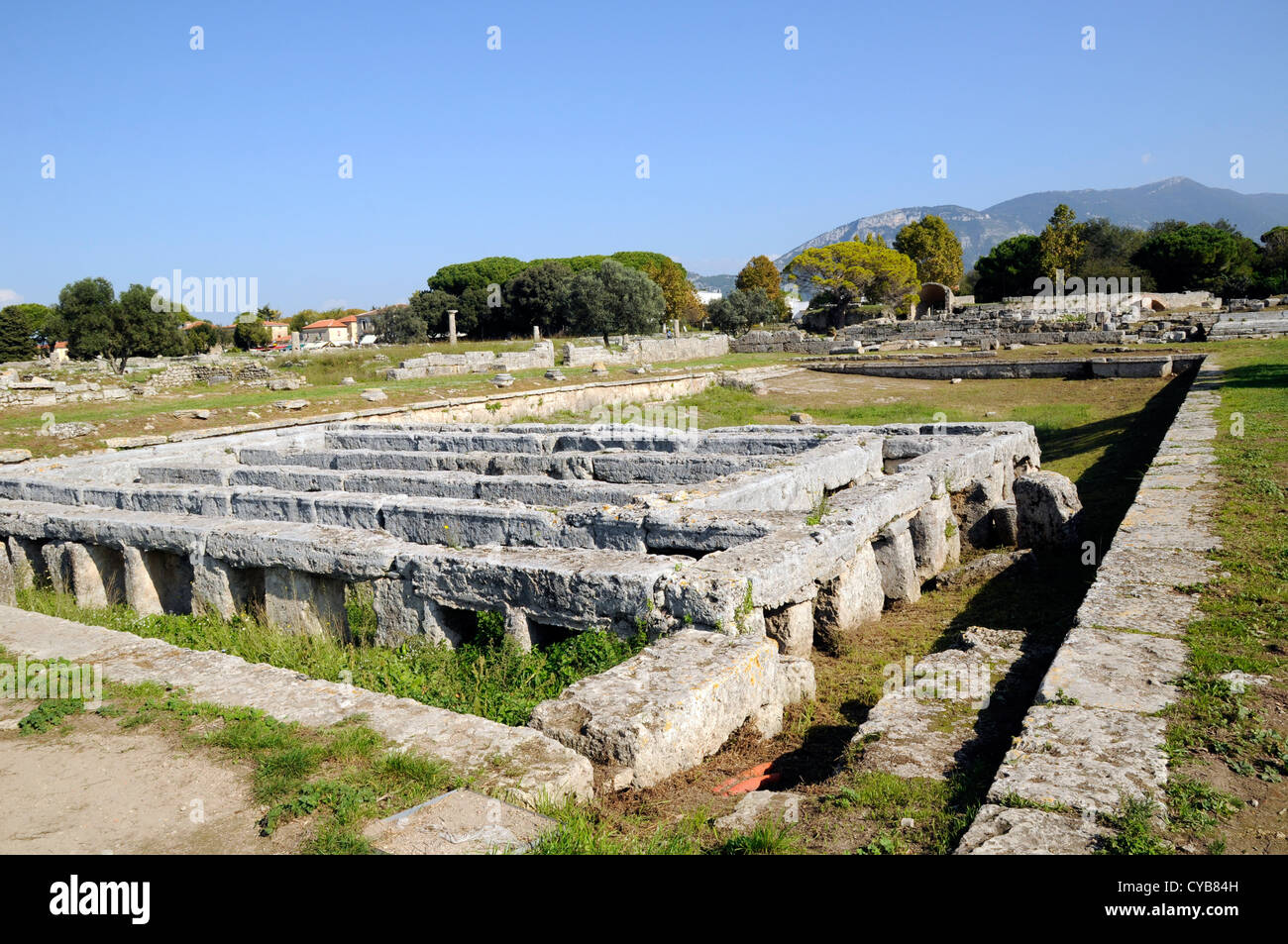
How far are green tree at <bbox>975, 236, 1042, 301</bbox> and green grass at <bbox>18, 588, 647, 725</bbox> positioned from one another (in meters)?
68.8

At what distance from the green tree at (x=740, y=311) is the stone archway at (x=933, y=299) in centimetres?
1163

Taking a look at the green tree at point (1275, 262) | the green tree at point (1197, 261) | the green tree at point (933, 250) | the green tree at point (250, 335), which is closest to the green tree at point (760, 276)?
the green tree at point (933, 250)

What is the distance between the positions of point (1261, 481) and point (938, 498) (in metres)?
2.83

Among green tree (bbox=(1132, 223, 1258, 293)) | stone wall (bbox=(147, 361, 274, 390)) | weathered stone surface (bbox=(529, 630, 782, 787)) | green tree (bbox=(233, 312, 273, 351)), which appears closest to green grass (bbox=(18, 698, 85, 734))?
weathered stone surface (bbox=(529, 630, 782, 787))

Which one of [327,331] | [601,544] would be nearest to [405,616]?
[601,544]

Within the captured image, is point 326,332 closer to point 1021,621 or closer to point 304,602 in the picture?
point 304,602

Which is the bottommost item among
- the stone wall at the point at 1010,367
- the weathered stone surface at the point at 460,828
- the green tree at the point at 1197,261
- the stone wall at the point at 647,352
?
the weathered stone surface at the point at 460,828

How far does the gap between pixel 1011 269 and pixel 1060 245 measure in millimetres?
8345

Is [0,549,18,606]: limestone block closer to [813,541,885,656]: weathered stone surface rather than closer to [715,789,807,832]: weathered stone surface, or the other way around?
[813,541,885,656]: weathered stone surface

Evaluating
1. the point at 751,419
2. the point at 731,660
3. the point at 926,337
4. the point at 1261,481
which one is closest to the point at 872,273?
the point at 926,337

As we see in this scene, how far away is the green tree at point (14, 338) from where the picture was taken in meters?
59.5

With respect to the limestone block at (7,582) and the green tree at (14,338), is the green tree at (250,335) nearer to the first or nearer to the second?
the green tree at (14,338)

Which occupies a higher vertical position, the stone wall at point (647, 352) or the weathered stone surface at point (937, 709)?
the stone wall at point (647, 352)
